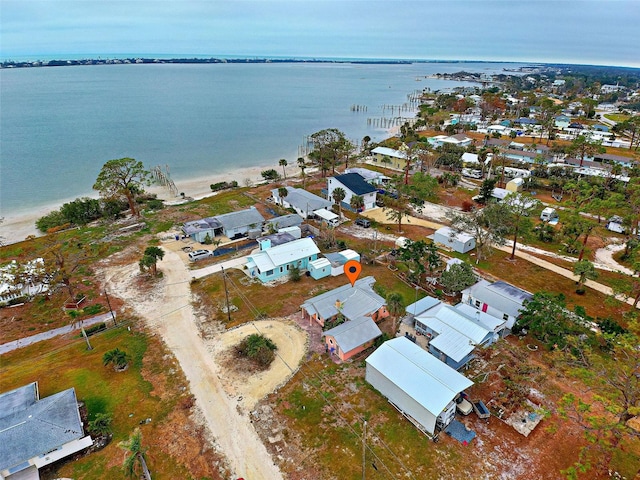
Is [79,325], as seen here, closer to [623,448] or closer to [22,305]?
[22,305]

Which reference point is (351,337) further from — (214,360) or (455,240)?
(455,240)

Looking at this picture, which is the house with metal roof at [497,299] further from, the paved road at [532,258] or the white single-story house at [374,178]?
the white single-story house at [374,178]

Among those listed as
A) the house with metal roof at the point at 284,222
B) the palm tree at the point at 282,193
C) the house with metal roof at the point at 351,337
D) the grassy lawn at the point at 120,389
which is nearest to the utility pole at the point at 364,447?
the house with metal roof at the point at 351,337

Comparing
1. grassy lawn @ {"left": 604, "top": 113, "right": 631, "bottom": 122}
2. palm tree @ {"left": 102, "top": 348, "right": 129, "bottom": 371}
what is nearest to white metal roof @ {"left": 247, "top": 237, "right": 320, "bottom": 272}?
palm tree @ {"left": 102, "top": 348, "right": 129, "bottom": 371}

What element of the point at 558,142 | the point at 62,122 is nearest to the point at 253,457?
the point at 558,142

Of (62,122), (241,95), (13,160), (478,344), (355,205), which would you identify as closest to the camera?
(478,344)

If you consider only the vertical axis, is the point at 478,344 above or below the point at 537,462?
above

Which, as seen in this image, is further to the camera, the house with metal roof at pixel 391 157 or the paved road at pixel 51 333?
the house with metal roof at pixel 391 157

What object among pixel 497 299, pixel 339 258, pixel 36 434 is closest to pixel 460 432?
pixel 497 299
